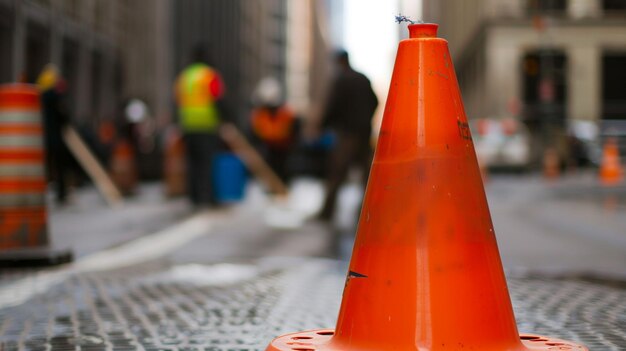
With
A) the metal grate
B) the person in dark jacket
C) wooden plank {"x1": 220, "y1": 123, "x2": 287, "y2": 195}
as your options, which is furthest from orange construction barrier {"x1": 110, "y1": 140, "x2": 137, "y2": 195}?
the metal grate

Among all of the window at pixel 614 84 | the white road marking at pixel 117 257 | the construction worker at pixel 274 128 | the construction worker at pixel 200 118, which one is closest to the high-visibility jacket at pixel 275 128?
the construction worker at pixel 274 128

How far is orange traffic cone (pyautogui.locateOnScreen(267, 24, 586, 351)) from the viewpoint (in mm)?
3104

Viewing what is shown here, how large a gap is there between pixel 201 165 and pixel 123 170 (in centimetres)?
447

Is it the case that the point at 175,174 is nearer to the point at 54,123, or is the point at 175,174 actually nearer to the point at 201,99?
the point at 54,123

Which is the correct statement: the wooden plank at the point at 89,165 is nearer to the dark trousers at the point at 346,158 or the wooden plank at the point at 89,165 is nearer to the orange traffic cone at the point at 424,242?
the dark trousers at the point at 346,158

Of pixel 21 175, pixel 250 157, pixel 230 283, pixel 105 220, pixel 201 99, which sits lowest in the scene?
pixel 105 220

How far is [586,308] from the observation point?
17.4ft

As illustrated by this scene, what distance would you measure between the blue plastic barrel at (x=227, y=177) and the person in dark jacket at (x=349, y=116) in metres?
4.17

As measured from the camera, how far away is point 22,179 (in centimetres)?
750

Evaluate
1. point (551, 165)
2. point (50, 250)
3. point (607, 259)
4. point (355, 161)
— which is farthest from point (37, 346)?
point (551, 165)

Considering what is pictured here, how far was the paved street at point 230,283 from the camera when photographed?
14.9ft

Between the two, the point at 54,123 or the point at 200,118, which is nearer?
the point at 200,118

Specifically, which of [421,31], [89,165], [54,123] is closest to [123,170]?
[89,165]

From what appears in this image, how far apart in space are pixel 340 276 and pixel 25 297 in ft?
6.56
